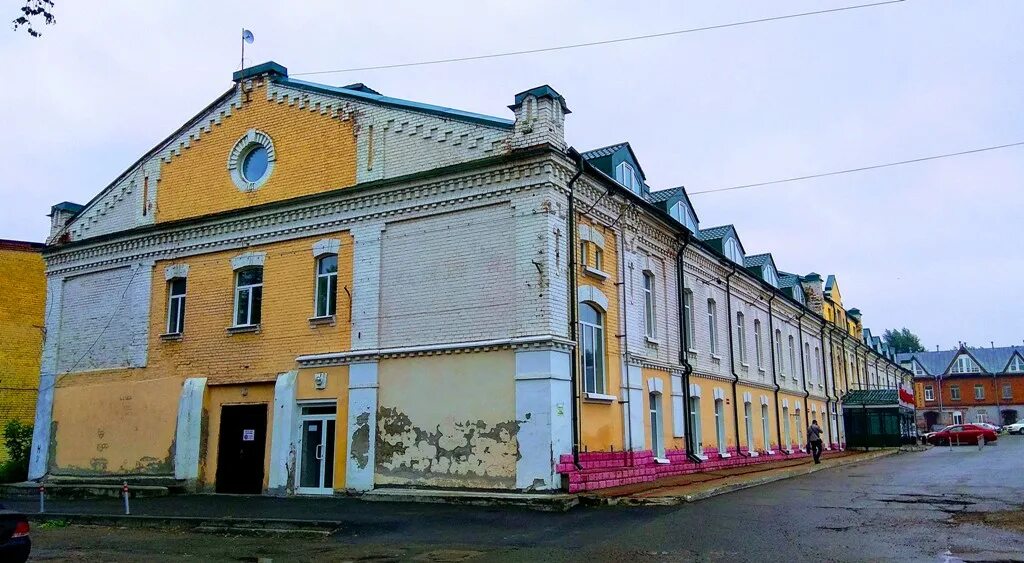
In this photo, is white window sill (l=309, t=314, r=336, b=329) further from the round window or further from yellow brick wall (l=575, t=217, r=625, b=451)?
yellow brick wall (l=575, t=217, r=625, b=451)

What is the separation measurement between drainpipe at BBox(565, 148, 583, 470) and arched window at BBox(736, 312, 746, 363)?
542 inches

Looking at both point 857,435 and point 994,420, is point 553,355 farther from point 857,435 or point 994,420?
point 994,420

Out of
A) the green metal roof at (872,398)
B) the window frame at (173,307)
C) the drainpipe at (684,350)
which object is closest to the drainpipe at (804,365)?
the green metal roof at (872,398)

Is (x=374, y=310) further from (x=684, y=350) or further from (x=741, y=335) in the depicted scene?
(x=741, y=335)

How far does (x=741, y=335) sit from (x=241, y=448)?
61.8 feet

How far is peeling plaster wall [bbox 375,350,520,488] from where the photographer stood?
54.7 ft

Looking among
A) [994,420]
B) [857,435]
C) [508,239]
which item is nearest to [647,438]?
[508,239]

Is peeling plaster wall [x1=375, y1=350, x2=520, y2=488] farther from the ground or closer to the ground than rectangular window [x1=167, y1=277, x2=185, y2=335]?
closer to the ground

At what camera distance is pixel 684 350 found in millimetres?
24219

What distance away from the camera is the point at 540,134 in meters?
17.2

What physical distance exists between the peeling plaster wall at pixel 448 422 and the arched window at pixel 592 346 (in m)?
2.37

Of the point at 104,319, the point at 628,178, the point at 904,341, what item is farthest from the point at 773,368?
the point at 904,341

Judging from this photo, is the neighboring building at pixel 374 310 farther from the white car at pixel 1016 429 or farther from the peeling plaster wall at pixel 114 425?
the white car at pixel 1016 429

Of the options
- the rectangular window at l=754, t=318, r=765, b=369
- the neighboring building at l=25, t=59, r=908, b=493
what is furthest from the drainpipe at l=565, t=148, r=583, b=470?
the rectangular window at l=754, t=318, r=765, b=369
